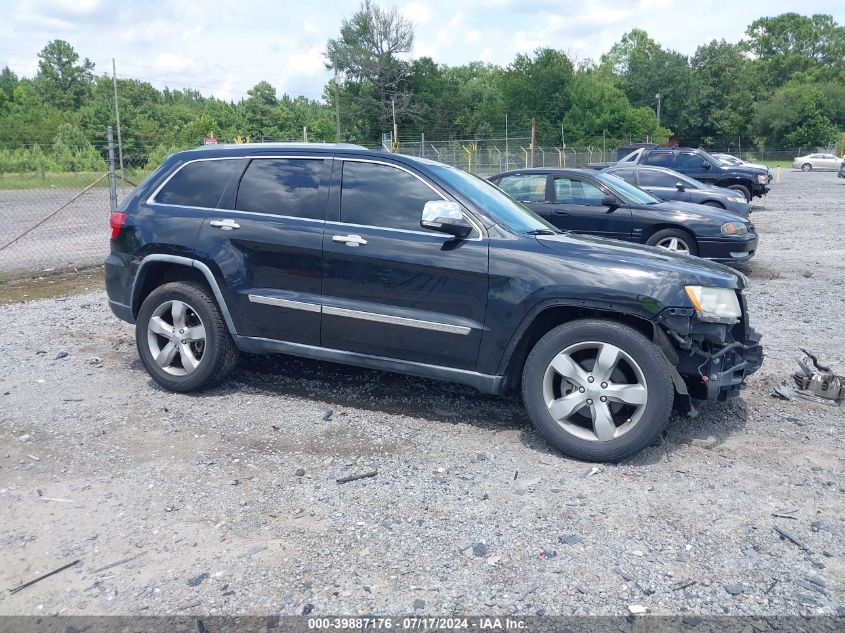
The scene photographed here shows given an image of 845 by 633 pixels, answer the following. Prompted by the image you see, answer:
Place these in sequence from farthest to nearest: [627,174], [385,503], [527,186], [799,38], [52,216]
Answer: [799,38], [627,174], [52,216], [527,186], [385,503]

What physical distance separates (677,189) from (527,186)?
514cm

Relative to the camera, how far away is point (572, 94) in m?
57.3

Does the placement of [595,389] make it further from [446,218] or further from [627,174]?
A: [627,174]

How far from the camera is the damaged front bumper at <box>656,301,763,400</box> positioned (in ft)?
14.8

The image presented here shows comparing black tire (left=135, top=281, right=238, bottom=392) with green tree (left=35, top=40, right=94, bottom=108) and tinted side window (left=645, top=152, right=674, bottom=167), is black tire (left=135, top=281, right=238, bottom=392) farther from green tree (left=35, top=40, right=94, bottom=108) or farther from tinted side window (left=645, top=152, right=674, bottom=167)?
green tree (left=35, top=40, right=94, bottom=108)

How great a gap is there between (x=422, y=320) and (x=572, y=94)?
56048 millimetres

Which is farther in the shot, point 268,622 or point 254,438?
point 254,438

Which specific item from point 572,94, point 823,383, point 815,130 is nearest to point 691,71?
point 815,130

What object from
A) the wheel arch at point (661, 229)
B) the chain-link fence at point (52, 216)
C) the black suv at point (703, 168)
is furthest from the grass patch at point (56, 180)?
the wheel arch at point (661, 229)

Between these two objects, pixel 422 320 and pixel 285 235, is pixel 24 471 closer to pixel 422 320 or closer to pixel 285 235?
pixel 285 235

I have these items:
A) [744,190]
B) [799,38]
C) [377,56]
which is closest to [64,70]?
[377,56]

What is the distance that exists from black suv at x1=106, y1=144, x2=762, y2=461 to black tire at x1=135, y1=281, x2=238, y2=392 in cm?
1

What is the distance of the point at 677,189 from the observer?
600 inches

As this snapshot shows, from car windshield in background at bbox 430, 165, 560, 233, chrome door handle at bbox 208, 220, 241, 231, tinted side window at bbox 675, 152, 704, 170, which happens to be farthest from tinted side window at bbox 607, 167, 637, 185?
chrome door handle at bbox 208, 220, 241, 231
